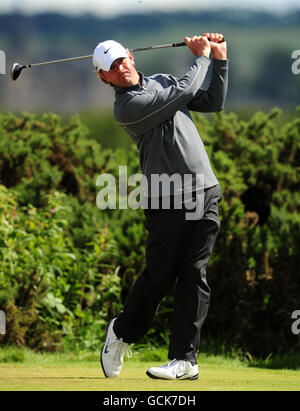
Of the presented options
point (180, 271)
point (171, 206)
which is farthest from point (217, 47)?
point (180, 271)

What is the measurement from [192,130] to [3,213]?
7.44ft

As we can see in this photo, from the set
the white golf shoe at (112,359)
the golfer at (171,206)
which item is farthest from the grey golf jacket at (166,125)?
the white golf shoe at (112,359)

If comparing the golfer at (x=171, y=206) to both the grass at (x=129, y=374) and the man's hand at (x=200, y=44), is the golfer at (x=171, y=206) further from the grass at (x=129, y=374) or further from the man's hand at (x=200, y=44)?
the grass at (x=129, y=374)

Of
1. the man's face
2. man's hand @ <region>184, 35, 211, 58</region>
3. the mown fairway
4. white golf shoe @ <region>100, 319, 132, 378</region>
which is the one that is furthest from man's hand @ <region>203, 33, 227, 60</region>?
the mown fairway

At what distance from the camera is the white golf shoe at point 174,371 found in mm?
4359

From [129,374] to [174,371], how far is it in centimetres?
43

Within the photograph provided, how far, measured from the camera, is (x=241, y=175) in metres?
7.50

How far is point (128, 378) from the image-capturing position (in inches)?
177

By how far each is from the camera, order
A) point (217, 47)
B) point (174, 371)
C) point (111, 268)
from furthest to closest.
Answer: point (111, 268) < point (217, 47) < point (174, 371)

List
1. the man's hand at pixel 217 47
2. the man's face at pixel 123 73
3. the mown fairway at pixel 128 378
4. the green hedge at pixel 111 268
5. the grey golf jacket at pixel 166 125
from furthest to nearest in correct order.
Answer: the green hedge at pixel 111 268 < the man's hand at pixel 217 47 < the man's face at pixel 123 73 < the grey golf jacket at pixel 166 125 < the mown fairway at pixel 128 378

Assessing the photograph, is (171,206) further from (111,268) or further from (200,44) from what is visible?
(111,268)

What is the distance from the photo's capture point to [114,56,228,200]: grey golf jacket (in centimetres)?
435

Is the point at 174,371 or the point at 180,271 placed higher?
the point at 180,271

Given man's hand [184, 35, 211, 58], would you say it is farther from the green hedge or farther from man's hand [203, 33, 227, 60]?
the green hedge
